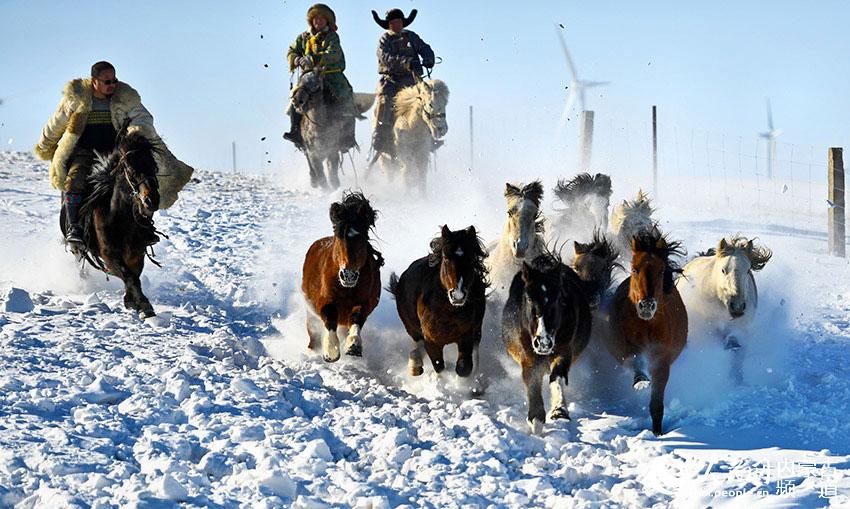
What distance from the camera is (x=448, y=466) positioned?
614 cm

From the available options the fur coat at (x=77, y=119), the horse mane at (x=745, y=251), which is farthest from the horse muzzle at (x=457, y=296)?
the fur coat at (x=77, y=119)

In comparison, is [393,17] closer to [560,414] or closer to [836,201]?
[836,201]

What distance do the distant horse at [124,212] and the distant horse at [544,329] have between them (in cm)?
358

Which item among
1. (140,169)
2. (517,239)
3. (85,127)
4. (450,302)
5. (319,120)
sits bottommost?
(450,302)

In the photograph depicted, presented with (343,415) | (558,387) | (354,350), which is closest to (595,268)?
(558,387)

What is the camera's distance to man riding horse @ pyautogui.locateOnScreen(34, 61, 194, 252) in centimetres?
988

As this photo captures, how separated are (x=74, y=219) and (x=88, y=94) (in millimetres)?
1193

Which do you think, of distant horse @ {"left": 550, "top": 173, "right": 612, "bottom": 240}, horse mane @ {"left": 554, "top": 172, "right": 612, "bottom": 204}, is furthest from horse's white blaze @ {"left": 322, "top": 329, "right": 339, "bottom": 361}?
horse mane @ {"left": 554, "top": 172, "right": 612, "bottom": 204}

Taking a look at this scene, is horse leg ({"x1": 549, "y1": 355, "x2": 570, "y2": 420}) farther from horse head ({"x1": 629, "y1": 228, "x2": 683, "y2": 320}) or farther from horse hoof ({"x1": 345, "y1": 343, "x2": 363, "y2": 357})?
horse hoof ({"x1": 345, "y1": 343, "x2": 363, "y2": 357})

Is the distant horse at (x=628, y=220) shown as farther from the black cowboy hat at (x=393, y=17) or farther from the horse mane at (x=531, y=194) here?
the black cowboy hat at (x=393, y=17)

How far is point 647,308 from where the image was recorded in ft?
22.9

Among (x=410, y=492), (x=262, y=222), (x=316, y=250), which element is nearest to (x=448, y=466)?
(x=410, y=492)

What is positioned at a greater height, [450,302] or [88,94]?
[88,94]

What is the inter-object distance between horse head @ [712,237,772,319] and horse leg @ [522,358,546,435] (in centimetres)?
225
